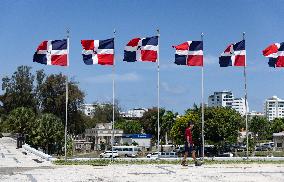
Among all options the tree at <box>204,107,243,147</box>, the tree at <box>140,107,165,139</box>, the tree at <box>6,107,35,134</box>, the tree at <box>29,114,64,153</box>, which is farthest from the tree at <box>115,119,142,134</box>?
the tree at <box>29,114,64,153</box>

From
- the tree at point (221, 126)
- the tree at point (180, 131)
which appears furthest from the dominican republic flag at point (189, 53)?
the tree at point (180, 131)

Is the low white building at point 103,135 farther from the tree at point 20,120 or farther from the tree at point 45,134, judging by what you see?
the tree at point 45,134

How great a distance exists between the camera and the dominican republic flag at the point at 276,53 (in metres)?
29.1

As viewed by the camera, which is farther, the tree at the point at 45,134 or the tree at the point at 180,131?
the tree at the point at 180,131

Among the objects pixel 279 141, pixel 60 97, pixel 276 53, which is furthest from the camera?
pixel 279 141

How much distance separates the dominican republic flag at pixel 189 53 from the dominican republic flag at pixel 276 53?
3.96 meters

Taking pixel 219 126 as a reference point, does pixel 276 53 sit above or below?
above

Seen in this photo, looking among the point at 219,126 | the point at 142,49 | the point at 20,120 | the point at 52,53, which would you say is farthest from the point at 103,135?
the point at 52,53

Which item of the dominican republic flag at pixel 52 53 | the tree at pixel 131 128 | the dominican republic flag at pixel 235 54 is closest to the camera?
the dominican republic flag at pixel 52 53

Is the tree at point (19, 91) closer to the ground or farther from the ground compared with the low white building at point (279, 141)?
farther from the ground

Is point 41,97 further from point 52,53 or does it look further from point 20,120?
A: point 52,53

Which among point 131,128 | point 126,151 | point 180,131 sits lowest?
point 126,151

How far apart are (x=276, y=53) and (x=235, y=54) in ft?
8.24

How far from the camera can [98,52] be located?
2739 cm
